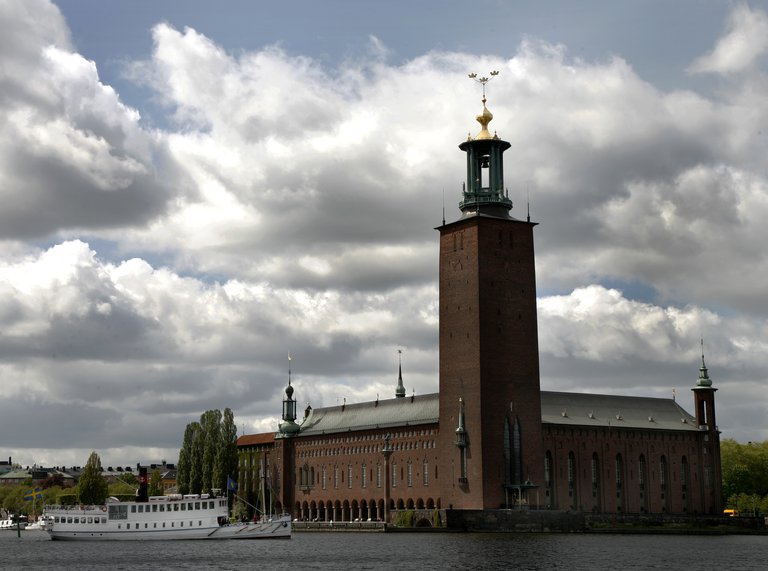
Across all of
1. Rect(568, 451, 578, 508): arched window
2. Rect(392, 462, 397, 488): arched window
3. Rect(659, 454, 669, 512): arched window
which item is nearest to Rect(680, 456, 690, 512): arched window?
Rect(659, 454, 669, 512): arched window

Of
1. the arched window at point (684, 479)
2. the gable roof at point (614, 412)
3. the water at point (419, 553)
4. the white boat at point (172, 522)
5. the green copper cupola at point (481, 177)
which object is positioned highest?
the green copper cupola at point (481, 177)

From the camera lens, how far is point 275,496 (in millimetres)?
138625

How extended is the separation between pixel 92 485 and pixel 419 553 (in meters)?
66.3

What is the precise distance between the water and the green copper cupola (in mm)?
28928

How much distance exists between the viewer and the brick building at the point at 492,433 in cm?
10425

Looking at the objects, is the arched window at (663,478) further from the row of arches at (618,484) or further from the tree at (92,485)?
the tree at (92,485)

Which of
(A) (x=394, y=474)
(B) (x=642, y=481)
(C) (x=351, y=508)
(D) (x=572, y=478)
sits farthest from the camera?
(C) (x=351, y=508)

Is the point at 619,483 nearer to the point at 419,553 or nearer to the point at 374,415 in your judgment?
the point at 374,415

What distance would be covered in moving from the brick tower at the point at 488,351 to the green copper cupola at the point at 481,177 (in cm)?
9

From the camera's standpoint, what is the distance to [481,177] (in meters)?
111

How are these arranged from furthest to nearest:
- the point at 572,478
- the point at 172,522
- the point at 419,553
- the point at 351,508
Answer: the point at 351,508
the point at 572,478
the point at 172,522
the point at 419,553

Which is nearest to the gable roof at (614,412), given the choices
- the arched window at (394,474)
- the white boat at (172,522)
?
the arched window at (394,474)

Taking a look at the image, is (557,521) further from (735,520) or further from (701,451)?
(701,451)

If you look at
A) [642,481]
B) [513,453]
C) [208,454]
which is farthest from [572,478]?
[208,454]
